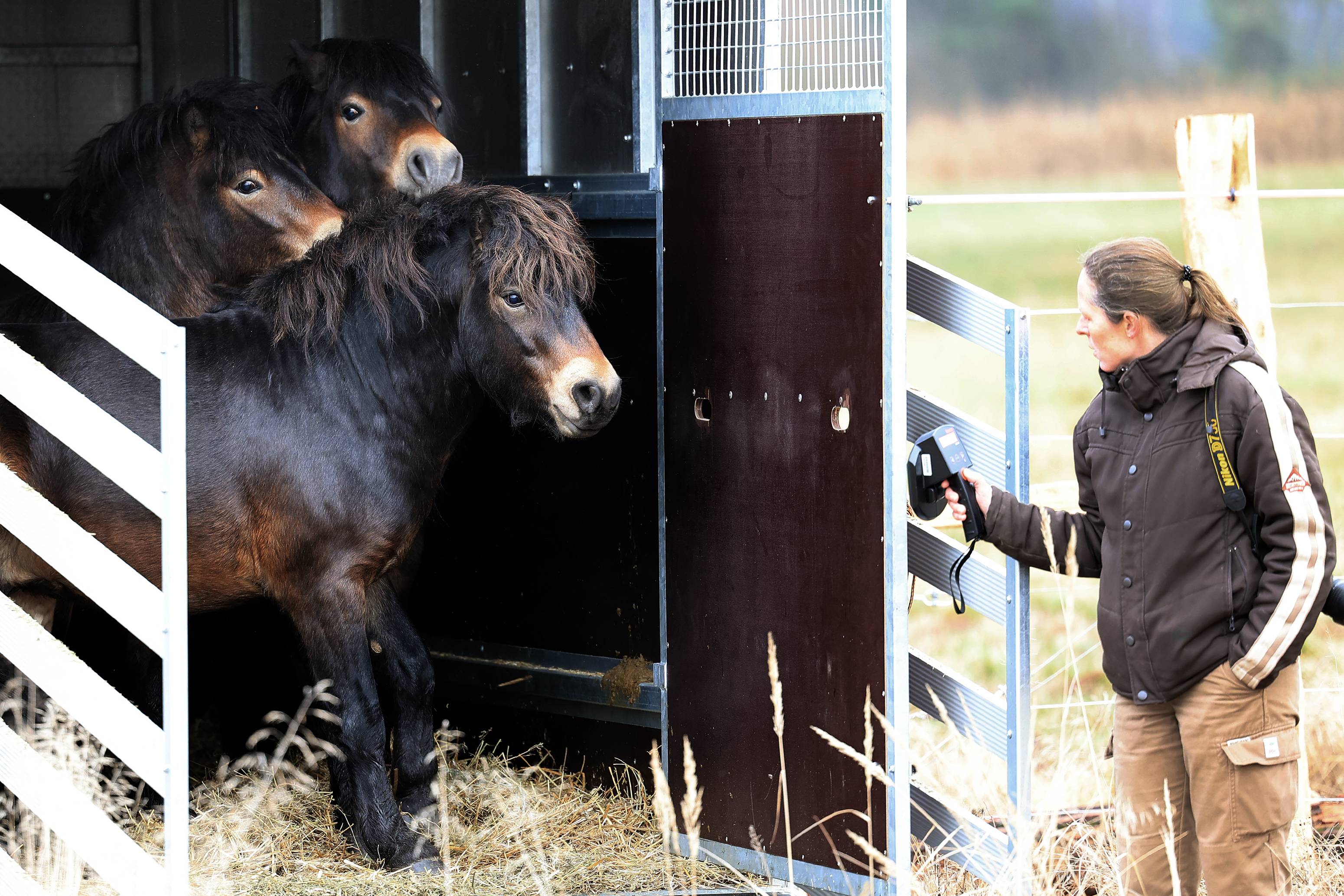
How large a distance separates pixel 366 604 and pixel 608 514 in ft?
2.80

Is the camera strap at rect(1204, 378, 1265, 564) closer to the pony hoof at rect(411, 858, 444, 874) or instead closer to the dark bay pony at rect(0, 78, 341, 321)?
the pony hoof at rect(411, 858, 444, 874)

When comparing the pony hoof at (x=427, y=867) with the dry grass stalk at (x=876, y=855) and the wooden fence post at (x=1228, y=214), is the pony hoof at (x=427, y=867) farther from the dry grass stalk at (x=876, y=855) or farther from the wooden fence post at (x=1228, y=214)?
the wooden fence post at (x=1228, y=214)

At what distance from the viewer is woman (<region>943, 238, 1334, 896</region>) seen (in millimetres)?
2922

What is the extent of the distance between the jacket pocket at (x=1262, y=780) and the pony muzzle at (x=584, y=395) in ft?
5.35

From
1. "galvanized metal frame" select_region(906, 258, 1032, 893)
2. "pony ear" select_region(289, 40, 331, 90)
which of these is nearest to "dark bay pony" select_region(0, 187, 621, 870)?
"galvanized metal frame" select_region(906, 258, 1032, 893)

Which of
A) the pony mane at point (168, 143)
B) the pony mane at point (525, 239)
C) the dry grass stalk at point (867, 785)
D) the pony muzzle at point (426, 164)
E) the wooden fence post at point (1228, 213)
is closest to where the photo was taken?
the dry grass stalk at point (867, 785)

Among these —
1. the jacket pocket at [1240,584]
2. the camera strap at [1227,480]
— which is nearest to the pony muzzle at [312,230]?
the camera strap at [1227,480]

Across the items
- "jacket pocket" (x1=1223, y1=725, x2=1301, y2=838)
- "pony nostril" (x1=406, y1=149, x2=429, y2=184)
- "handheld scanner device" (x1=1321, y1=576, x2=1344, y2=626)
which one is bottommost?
"jacket pocket" (x1=1223, y1=725, x2=1301, y2=838)

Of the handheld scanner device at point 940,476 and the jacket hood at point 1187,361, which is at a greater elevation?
the jacket hood at point 1187,361

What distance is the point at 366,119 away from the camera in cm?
496

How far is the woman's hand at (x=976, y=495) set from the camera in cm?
342

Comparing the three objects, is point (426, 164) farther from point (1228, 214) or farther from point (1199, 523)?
point (1199, 523)

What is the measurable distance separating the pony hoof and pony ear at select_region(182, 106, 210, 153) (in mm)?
2317

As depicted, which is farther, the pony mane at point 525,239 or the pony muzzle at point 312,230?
the pony muzzle at point 312,230
